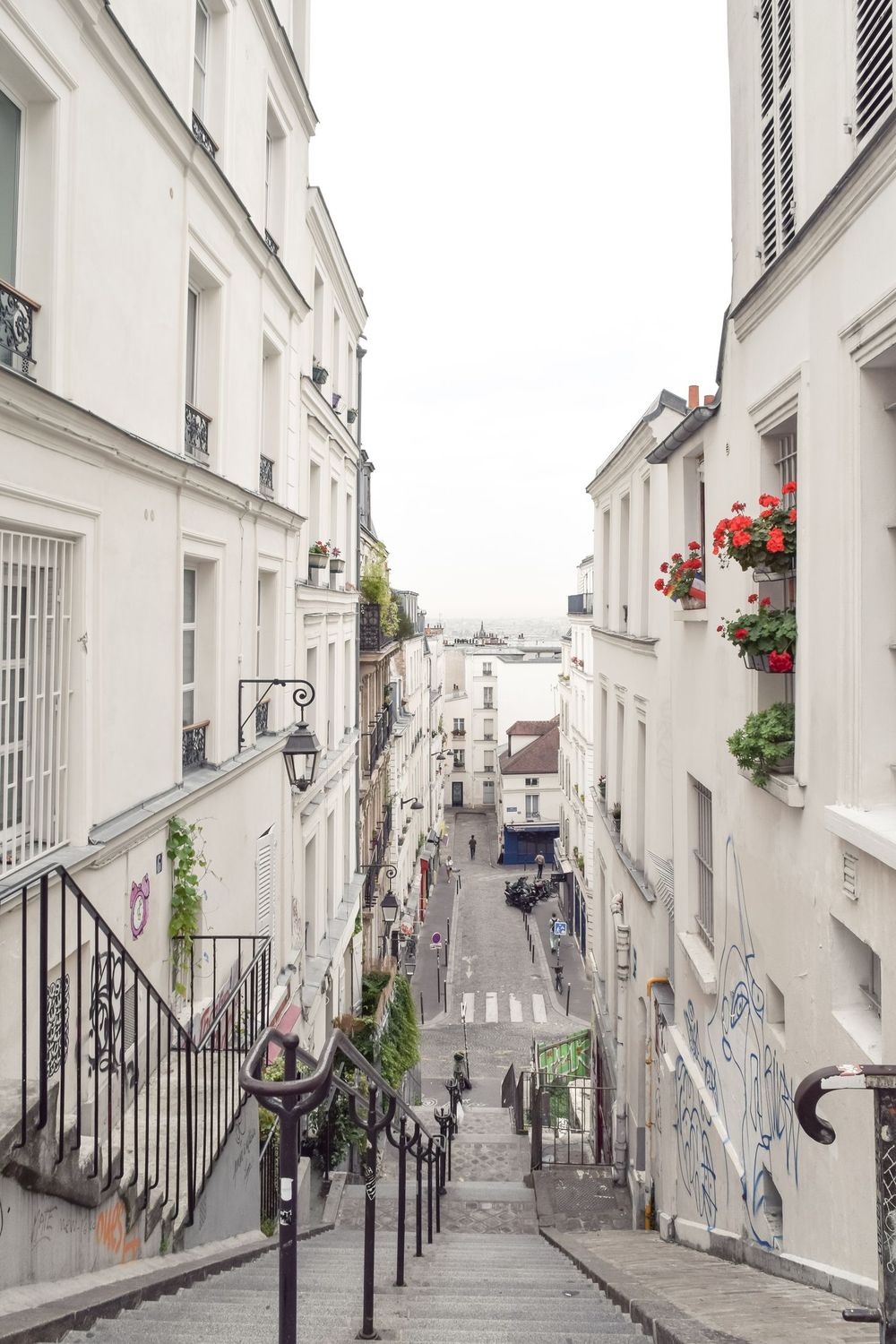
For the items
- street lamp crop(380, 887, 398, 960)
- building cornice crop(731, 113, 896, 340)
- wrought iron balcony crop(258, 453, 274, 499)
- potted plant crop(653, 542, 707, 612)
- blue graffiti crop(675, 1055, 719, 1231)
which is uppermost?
building cornice crop(731, 113, 896, 340)

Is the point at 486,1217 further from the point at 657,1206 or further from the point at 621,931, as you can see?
the point at 621,931

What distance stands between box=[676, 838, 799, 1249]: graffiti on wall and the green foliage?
4.50 metres

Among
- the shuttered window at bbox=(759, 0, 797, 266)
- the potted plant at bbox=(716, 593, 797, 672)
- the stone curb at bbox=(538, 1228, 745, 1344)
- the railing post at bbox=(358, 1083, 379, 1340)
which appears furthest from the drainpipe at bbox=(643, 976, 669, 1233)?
the shuttered window at bbox=(759, 0, 797, 266)

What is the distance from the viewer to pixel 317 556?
1390 cm

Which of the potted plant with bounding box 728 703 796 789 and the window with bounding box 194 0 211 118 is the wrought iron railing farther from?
the window with bounding box 194 0 211 118

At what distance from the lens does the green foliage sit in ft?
25.8

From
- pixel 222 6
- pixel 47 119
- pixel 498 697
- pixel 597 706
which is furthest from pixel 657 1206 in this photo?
pixel 498 697

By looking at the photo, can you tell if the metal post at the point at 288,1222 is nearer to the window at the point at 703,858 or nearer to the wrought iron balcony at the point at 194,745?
the wrought iron balcony at the point at 194,745

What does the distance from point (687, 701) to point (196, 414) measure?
551 cm

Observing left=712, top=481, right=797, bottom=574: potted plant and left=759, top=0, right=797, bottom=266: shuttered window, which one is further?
left=759, top=0, right=797, bottom=266: shuttered window

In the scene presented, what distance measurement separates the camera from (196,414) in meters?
8.84

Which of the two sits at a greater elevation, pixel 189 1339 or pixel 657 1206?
pixel 189 1339

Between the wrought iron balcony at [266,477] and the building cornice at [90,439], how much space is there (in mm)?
1710

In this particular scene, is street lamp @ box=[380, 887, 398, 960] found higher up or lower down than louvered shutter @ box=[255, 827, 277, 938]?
lower down
